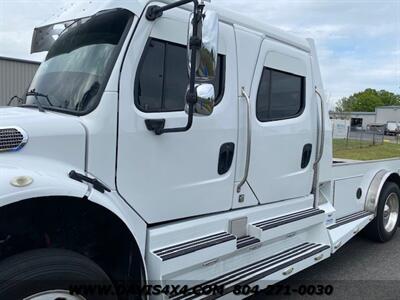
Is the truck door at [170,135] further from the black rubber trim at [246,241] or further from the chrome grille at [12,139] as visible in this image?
the chrome grille at [12,139]

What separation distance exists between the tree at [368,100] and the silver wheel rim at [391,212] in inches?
4302

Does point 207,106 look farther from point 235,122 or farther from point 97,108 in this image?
point 235,122

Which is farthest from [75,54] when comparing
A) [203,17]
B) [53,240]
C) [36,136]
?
[53,240]

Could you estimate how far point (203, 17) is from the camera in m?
2.66

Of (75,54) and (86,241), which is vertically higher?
(75,54)

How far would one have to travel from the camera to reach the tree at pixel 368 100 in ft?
373

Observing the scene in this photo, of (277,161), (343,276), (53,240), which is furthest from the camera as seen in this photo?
(343,276)

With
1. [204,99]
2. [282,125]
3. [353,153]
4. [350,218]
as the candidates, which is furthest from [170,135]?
[353,153]

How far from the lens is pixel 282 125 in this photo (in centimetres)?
421

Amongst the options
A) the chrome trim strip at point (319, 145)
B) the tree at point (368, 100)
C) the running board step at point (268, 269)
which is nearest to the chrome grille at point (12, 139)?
the running board step at point (268, 269)

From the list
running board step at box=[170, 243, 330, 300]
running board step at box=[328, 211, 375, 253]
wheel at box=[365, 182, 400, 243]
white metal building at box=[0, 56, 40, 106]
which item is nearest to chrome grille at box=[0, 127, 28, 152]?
running board step at box=[170, 243, 330, 300]

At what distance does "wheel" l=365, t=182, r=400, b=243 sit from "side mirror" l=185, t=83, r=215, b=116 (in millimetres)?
4001

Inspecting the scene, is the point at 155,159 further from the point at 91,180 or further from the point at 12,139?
the point at 12,139

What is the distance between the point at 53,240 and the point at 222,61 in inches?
72.8
